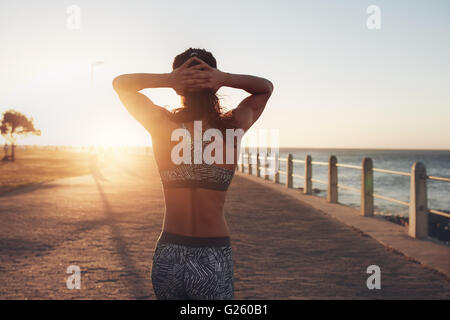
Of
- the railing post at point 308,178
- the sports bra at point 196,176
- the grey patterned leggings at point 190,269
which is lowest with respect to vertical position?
the railing post at point 308,178

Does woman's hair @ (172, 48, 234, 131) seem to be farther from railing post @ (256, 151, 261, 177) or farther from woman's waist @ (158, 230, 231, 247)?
railing post @ (256, 151, 261, 177)

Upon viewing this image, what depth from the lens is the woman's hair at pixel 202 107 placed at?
2.11 m

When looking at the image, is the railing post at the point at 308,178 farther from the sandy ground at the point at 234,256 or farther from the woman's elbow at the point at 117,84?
the woman's elbow at the point at 117,84

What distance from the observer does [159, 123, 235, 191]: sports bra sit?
6.91ft

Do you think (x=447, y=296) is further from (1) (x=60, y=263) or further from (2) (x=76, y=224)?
(2) (x=76, y=224)

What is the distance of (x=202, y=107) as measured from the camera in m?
2.11

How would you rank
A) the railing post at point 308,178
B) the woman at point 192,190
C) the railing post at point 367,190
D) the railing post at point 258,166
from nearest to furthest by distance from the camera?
1. the woman at point 192,190
2. the railing post at point 367,190
3. the railing post at point 308,178
4. the railing post at point 258,166

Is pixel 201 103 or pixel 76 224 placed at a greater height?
pixel 201 103

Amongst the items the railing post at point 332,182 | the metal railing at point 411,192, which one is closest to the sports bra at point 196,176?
the metal railing at point 411,192

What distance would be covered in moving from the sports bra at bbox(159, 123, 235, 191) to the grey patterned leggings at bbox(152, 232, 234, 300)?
242mm

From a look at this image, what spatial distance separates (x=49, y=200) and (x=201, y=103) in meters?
13.1
